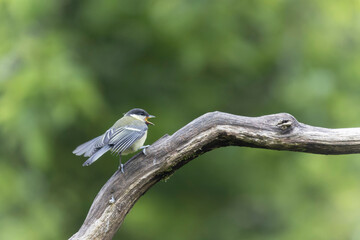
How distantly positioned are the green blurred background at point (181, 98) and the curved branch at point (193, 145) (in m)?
2.58

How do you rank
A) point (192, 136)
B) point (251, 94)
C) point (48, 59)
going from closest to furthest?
point (192, 136), point (48, 59), point (251, 94)

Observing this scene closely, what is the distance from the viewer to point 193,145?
3195 mm

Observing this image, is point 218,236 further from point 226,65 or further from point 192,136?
point 192,136

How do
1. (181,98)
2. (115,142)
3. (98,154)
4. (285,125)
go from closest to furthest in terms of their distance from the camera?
1. (285,125)
2. (98,154)
3. (115,142)
4. (181,98)

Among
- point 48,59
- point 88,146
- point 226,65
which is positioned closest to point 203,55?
point 226,65

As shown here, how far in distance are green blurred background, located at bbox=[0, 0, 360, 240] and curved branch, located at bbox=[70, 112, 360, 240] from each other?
2.58 meters

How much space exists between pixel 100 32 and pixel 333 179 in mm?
3443

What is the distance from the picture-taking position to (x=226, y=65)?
658cm

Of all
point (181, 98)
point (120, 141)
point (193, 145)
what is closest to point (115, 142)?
point (120, 141)

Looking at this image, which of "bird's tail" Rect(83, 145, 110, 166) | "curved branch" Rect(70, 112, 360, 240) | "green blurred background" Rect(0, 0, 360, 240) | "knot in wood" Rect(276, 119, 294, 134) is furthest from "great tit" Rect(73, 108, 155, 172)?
"green blurred background" Rect(0, 0, 360, 240)

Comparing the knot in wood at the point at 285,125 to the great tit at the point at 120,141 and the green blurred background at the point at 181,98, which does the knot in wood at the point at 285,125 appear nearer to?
the great tit at the point at 120,141

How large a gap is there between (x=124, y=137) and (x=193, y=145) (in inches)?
21.8

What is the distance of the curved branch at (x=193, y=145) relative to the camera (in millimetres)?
3195

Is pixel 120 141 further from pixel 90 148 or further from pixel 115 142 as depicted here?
pixel 90 148
